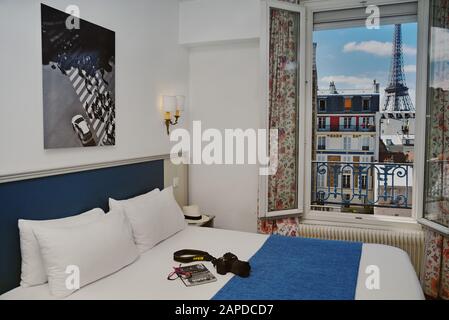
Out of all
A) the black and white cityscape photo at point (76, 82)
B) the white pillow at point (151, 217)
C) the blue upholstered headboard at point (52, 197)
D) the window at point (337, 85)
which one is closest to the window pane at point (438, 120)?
the window at point (337, 85)

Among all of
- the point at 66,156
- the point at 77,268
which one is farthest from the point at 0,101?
the point at 77,268

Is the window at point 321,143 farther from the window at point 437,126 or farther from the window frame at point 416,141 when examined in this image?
the window at point 437,126

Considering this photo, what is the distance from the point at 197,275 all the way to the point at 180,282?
11 cm

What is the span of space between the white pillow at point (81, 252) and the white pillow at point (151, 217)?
0.33 metres

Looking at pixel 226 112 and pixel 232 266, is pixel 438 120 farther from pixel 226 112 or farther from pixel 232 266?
pixel 232 266

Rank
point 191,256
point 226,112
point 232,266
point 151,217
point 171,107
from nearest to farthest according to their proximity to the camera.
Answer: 1. point 232,266
2. point 191,256
3. point 151,217
4. point 171,107
5. point 226,112

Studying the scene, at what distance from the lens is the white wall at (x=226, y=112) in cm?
357

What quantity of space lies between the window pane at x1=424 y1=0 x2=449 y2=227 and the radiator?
0.26 metres

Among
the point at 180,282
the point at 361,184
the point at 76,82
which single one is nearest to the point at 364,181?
the point at 361,184

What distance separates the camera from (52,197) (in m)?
2.07

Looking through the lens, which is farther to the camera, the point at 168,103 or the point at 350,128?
the point at 350,128

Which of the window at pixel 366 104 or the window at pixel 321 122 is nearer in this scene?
the window at pixel 366 104

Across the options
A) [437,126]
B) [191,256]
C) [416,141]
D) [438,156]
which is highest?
[437,126]

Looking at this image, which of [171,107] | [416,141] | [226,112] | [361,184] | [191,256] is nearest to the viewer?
[191,256]
